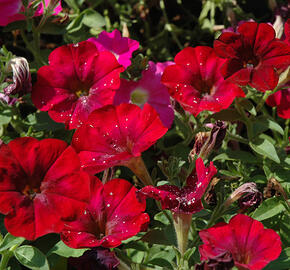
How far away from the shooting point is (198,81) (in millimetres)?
1596

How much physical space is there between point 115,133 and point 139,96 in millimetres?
488

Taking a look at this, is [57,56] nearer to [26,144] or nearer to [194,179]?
[26,144]

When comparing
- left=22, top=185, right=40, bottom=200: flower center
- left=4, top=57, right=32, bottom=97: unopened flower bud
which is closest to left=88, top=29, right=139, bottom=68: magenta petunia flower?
left=4, top=57, right=32, bottom=97: unopened flower bud

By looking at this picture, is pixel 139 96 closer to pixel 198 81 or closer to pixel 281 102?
pixel 198 81

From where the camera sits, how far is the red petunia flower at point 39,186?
3.83 feet

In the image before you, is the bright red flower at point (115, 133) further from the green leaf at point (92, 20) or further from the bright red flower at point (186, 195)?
the green leaf at point (92, 20)

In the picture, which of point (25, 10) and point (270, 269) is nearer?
point (270, 269)

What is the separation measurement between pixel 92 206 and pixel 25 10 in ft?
2.40

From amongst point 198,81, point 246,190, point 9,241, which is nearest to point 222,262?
point 246,190

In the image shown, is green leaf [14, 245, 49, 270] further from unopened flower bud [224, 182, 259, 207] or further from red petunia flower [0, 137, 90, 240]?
unopened flower bud [224, 182, 259, 207]

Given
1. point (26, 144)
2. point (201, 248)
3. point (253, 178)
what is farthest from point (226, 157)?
point (26, 144)

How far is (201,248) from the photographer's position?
3.80ft

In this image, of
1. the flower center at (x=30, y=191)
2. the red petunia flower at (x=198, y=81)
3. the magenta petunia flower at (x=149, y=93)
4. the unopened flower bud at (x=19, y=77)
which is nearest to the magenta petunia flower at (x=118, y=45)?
the magenta petunia flower at (x=149, y=93)

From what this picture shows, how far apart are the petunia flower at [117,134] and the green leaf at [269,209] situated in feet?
1.08
